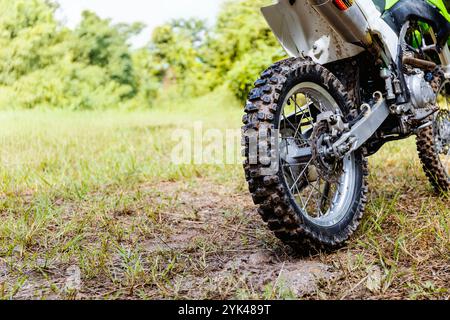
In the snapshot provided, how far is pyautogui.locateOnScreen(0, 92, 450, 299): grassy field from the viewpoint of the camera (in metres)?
1.52

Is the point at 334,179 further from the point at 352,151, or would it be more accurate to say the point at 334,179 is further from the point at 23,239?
the point at 23,239

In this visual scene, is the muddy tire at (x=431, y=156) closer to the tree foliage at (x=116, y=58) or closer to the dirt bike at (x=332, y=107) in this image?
the dirt bike at (x=332, y=107)

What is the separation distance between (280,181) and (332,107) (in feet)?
1.74

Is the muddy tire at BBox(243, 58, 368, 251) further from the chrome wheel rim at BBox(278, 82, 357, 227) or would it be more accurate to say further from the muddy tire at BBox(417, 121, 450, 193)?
the muddy tire at BBox(417, 121, 450, 193)

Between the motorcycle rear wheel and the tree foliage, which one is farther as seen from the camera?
the tree foliage

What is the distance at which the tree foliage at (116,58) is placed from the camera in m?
5.93

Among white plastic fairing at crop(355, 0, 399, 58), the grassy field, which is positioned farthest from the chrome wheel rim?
white plastic fairing at crop(355, 0, 399, 58)

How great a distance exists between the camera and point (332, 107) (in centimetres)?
201

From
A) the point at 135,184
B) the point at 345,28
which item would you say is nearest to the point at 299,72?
the point at 345,28

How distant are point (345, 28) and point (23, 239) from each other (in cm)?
155

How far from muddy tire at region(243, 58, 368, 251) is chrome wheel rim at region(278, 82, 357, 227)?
0.05 m

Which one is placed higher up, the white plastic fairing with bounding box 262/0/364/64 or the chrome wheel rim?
the white plastic fairing with bounding box 262/0/364/64

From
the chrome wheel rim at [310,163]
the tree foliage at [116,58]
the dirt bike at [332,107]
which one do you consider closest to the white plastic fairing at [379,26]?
the dirt bike at [332,107]

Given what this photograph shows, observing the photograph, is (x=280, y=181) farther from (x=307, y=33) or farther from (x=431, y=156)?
(x=431, y=156)
